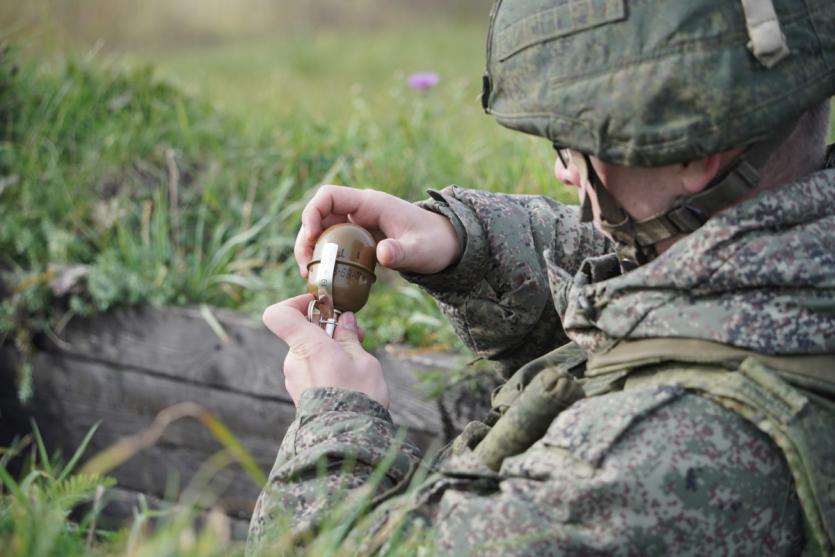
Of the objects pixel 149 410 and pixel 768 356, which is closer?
pixel 768 356

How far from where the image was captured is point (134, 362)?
4.39 meters

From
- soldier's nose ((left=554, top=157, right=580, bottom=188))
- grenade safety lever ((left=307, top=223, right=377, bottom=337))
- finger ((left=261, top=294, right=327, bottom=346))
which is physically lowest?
finger ((left=261, top=294, right=327, bottom=346))

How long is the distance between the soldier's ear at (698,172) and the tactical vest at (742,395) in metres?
0.31

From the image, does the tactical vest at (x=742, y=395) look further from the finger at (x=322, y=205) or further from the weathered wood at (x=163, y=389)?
the weathered wood at (x=163, y=389)

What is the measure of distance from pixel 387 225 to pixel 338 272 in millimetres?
229

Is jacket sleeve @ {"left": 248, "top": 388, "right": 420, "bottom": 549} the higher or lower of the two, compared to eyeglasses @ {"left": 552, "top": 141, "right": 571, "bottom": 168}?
lower

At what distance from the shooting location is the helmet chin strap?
1.95m

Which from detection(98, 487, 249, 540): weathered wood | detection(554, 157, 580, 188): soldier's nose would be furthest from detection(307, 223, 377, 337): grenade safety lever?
detection(98, 487, 249, 540): weathered wood

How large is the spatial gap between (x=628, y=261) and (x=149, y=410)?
8.96 ft

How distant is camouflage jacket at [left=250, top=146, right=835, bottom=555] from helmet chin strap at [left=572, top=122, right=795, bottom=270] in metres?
0.08

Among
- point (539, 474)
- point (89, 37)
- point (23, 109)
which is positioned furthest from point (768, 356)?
point (89, 37)

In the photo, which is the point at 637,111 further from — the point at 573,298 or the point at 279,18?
the point at 279,18

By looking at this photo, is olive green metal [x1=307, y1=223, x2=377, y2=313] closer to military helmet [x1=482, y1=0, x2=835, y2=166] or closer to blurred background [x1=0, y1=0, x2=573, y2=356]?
military helmet [x1=482, y1=0, x2=835, y2=166]

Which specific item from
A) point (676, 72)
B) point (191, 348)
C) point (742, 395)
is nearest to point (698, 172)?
point (676, 72)
